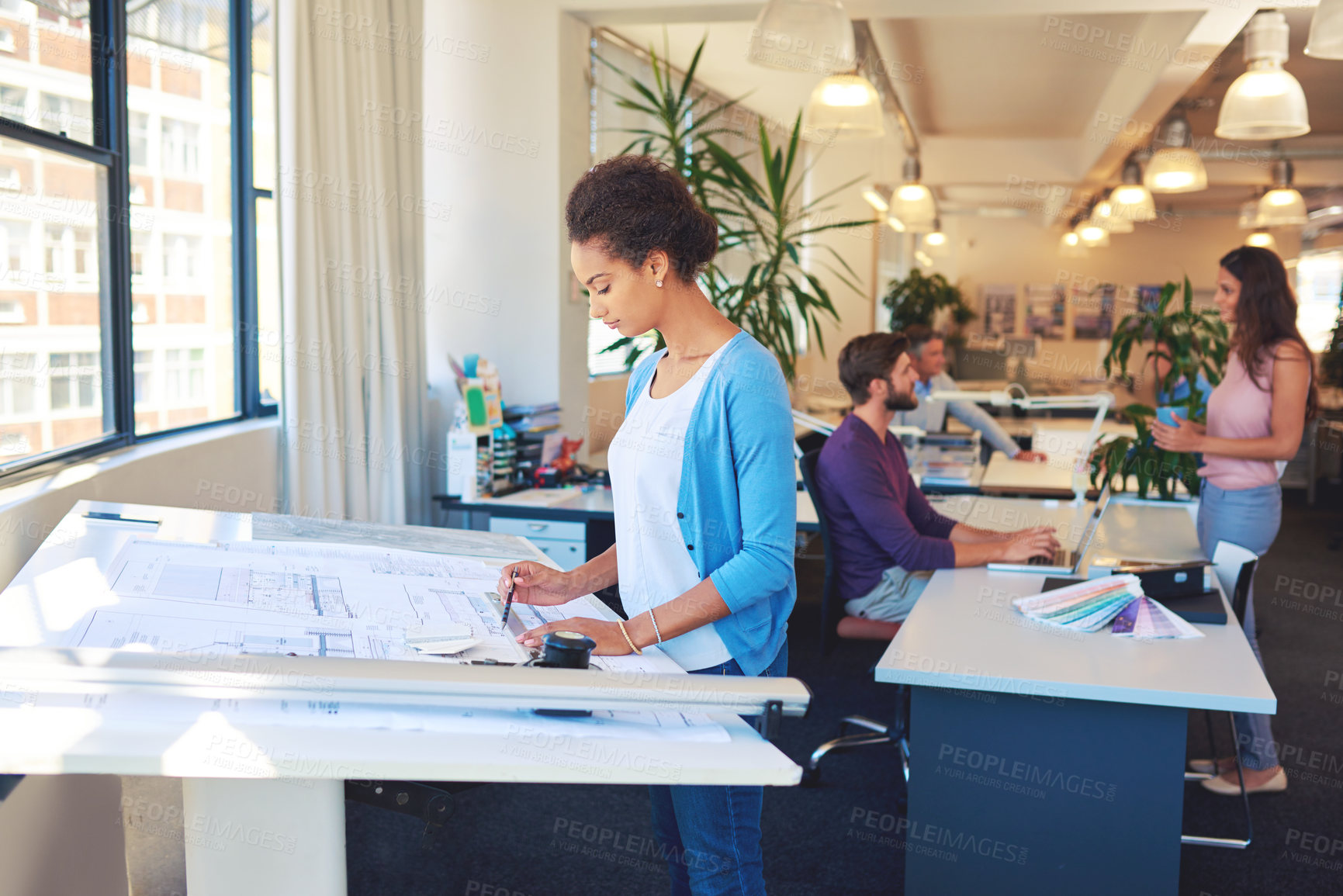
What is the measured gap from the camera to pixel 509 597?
1.62 metres

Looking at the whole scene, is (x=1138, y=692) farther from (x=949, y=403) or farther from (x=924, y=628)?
(x=949, y=403)

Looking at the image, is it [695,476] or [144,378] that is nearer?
[695,476]

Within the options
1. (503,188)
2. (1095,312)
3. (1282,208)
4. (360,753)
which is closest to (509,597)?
(360,753)

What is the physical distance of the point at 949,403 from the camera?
20.5 feet

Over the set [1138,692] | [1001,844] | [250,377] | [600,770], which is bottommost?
[1001,844]

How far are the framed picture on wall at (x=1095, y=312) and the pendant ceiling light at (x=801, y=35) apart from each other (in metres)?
11.9

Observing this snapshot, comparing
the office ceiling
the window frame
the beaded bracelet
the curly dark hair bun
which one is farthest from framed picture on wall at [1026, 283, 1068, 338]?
the beaded bracelet

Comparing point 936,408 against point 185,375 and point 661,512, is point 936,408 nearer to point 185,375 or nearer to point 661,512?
point 185,375

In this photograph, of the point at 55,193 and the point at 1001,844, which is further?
the point at 55,193

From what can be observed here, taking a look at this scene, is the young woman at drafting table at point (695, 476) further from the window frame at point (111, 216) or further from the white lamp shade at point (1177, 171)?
the white lamp shade at point (1177, 171)

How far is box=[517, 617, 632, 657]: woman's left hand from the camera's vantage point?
4.70 ft

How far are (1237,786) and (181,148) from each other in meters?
3.92

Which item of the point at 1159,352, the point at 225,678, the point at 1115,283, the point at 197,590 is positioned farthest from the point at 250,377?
the point at 1115,283

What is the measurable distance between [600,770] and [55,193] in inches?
94.4
